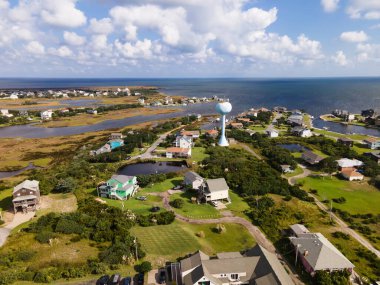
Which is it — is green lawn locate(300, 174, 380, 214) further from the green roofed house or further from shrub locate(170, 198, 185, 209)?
the green roofed house

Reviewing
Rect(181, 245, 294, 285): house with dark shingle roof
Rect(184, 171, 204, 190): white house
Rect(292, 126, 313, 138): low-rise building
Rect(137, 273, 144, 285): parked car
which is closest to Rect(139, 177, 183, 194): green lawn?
Rect(184, 171, 204, 190): white house

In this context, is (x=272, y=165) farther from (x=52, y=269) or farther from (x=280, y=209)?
(x=52, y=269)

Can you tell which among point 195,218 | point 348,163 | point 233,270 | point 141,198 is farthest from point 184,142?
point 233,270

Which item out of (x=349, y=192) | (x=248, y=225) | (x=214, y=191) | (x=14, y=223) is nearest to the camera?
(x=248, y=225)

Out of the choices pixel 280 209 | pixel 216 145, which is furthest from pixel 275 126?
pixel 280 209

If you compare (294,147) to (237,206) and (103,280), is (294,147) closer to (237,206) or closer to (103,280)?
(237,206)

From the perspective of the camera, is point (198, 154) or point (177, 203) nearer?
point (177, 203)
